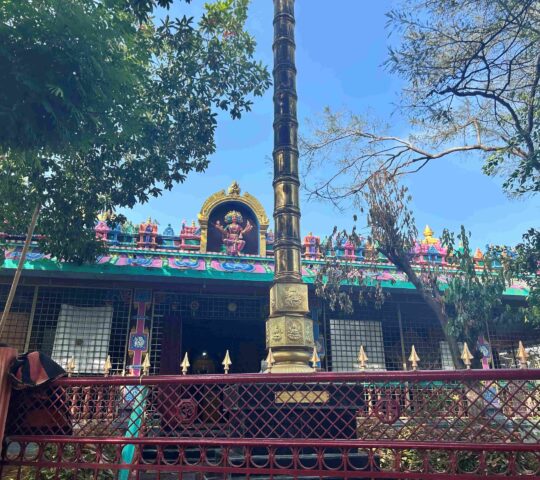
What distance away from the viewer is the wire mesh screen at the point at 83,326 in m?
12.0

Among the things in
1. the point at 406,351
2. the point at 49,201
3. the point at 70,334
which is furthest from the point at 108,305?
the point at 406,351

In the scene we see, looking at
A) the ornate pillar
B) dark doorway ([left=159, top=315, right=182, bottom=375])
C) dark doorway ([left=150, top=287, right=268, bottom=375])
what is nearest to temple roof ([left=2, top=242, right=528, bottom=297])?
dark doorway ([left=150, top=287, right=268, bottom=375])

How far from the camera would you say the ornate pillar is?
5.86m

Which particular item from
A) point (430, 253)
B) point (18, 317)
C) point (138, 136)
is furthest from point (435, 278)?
point (18, 317)

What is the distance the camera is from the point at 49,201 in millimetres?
9516

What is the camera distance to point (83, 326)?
1223 cm

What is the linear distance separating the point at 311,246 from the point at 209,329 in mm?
4504

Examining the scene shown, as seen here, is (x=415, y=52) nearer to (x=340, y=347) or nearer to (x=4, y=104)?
(x=4, y=104)

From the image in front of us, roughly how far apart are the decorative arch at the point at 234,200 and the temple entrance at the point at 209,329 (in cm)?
179

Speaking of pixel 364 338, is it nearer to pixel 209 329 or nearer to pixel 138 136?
pixel 209 329

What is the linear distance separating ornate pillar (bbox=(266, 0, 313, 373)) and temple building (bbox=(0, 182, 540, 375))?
5587 millimetres

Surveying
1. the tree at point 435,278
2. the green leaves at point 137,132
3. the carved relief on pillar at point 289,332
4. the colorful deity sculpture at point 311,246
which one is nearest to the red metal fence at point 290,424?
the carved relief on pillar at point 289,332

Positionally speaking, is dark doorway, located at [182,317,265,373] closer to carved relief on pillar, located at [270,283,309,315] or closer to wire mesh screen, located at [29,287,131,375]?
wire mesh screen, located at [29,287,131,375]

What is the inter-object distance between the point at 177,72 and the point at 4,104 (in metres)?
4.76
